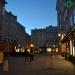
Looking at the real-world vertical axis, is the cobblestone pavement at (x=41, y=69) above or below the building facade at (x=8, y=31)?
below

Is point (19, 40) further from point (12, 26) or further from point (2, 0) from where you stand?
point (2, 0)

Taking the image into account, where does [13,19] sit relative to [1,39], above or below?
above

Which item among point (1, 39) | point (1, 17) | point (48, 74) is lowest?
point (48, 74)

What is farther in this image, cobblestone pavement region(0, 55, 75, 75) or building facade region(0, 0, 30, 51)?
building facade region(0, 0, 30, 51)

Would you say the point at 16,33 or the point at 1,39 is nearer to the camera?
the point at 1,39

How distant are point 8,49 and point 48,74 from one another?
7835 centimetres

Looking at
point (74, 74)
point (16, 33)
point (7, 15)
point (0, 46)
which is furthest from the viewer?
point (16, 33)

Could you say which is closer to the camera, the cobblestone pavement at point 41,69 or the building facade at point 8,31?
the cobblestone pavement at point 41,69

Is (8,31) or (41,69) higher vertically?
(8,31)

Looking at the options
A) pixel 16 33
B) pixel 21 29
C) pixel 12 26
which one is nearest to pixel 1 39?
pixel 12 26

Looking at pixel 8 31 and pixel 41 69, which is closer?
pixel 41 69

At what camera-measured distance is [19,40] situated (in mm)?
150250

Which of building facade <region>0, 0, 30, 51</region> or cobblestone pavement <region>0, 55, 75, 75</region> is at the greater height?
building facade <region>0, 0, 30, 51</region>

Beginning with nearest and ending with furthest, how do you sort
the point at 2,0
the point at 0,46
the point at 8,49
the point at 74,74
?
1. the point at 74,74
2. the point at 0,46
3. the point at 8,49
4. the point at 2,0
